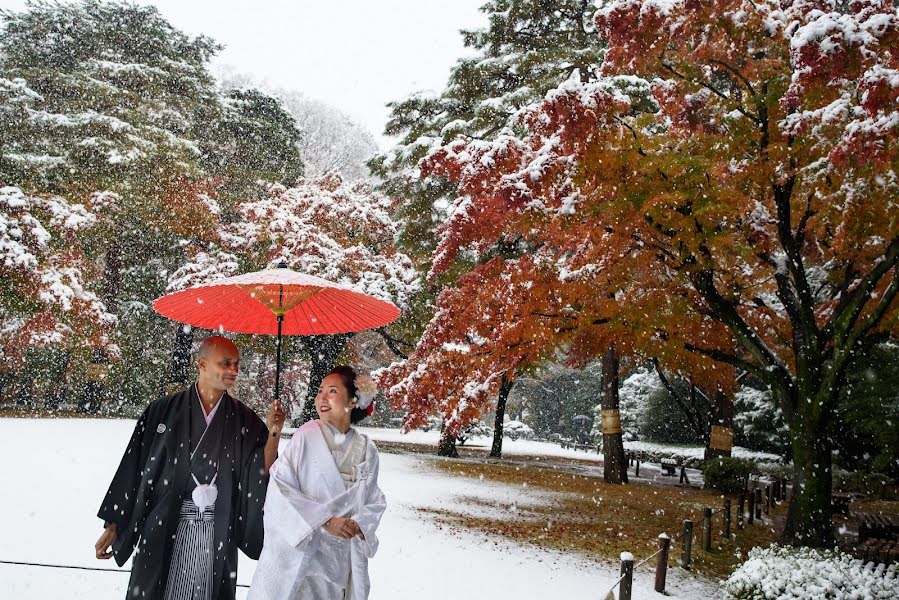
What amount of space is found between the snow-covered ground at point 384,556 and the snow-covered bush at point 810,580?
111cm

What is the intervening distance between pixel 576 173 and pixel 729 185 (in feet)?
6.73

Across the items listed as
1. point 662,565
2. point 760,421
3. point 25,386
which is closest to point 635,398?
point 760,421

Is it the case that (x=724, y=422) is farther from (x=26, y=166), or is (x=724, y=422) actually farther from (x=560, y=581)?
(x=26, y=166)

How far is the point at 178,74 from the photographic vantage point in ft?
81.6

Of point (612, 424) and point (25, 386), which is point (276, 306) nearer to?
point (612, 424)

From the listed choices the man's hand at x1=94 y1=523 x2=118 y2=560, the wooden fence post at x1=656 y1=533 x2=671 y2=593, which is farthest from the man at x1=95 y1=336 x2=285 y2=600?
the wooden fence post at x1=656 y1=533 x2=671 y2=593

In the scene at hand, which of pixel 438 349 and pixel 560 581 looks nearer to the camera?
pixel 560 581

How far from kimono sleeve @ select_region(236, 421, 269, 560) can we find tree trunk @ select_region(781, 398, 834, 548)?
7.23 meters

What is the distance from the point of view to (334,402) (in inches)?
140

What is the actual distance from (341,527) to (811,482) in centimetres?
719

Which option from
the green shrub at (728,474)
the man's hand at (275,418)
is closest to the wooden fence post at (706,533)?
the man's hand at (275,418)

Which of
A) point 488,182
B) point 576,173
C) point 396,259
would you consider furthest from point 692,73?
point 396,259

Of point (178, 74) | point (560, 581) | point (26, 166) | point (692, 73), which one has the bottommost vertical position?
point (560, 581)

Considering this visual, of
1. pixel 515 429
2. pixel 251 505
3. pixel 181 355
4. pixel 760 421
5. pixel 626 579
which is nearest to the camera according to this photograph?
pixel 251 505
